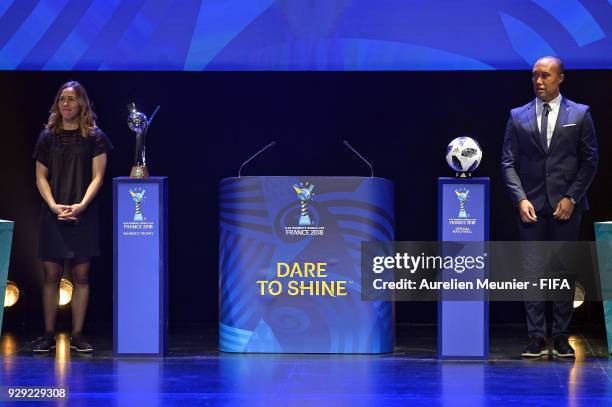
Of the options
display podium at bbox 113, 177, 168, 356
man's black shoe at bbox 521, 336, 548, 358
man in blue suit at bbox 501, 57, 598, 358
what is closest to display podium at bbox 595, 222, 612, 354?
man in blue suit at bbox 501, 57, 598, 358

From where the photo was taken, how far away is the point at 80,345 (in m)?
6.90

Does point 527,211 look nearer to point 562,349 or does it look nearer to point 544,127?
A: point 544,127

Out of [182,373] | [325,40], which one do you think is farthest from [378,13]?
[182,373]

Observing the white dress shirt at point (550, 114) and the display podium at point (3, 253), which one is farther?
the white dress shirt at point (550, 114)

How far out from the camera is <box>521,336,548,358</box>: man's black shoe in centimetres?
667

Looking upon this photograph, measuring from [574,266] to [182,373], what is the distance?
8.37 feet

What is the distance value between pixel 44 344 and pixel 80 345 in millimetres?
234

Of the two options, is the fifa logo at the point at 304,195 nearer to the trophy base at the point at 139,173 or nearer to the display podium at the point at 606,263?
the trophy base at the point at 139,173

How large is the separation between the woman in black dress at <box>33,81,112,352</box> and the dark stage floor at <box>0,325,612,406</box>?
427 mm

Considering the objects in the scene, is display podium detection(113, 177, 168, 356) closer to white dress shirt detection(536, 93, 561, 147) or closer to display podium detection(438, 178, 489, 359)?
display podium detection(438, 178, 489, 359)

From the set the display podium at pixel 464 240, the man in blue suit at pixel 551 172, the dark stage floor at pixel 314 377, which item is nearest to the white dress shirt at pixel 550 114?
the man in blue suit at pixel 551 172

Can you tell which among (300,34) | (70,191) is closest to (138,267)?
(70,191)

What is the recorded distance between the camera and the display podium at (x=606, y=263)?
265 inches

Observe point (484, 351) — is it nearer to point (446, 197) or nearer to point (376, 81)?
point (446, 197)
